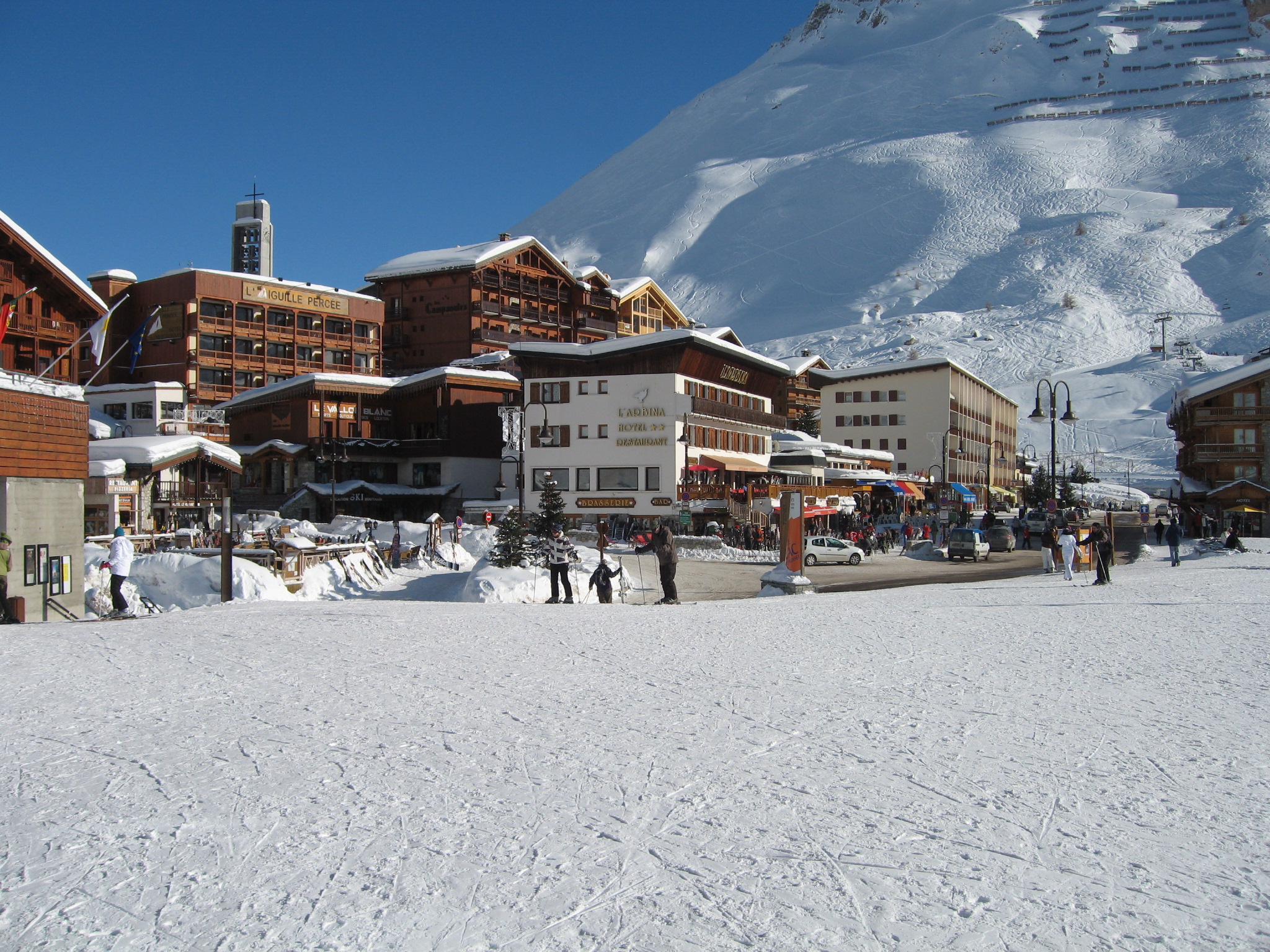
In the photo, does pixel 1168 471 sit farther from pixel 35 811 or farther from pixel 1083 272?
pixel 35 811

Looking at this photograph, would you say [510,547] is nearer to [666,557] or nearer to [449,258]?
[666,557]

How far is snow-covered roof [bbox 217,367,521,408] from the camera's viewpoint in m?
55.0

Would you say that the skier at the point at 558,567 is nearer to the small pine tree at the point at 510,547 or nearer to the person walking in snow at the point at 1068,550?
the small pine tree at the point at 510,547

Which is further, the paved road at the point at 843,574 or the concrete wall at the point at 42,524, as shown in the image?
the paved road at the point at 843,574

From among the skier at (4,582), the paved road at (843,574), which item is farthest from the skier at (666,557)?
the skier at (4,582)

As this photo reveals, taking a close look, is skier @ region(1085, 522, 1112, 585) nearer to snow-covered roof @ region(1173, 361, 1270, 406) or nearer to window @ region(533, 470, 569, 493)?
window @ region(533, 470, 569, 493)

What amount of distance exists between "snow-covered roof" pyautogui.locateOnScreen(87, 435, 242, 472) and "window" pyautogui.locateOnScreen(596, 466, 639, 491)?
17.3m

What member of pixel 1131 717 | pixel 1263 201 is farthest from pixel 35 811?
pixel 1263 201

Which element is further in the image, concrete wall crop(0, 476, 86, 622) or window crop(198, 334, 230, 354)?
window crop(198, 334, 230, 354)

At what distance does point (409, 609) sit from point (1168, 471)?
317 ft

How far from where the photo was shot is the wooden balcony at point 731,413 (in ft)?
162

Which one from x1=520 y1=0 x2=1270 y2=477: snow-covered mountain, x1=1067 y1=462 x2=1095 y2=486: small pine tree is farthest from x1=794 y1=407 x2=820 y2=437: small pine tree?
x1=520 y1=0 x2=1270 y2=477: snow-covered mountain

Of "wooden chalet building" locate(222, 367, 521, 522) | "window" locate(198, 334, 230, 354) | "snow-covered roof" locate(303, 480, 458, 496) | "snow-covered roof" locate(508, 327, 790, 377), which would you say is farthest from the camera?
"window" locate(198, 334, 230, 354)

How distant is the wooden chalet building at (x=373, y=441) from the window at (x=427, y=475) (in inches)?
1.9
